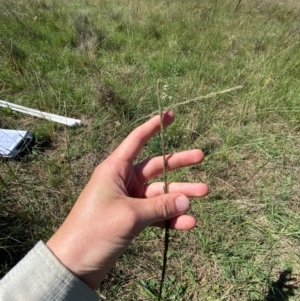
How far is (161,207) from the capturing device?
0.86 m

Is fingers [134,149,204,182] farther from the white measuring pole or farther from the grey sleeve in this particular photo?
the white measuring pole

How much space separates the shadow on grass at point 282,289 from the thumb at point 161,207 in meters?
0.79

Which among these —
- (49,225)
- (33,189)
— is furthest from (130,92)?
(49,225)

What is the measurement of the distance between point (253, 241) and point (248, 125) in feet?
3.32

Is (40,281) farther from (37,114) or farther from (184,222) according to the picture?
(37,114)

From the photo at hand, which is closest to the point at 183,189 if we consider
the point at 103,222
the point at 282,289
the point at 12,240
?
the point at 103,222

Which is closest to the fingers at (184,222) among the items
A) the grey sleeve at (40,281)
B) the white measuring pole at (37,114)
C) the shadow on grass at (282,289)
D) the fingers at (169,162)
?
the fingers at (169,162)

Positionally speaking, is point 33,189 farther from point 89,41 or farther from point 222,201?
point 89,41

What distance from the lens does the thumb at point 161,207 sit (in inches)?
32.9

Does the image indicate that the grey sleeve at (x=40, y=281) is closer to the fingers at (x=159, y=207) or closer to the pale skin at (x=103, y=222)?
the pale skin at (x=103, y=222)

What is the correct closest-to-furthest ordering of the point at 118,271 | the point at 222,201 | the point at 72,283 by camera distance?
1. the point at 72,283
2. the point at 118,271
3. the point at 222,201

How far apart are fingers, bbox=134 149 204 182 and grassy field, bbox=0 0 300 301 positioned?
0.73 feet

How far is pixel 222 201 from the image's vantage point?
1.63 m

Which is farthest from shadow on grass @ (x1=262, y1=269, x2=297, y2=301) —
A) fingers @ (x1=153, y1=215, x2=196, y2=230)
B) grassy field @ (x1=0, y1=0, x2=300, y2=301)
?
fingers @ (x1=153, y1=215, x2=196, y2=230)
